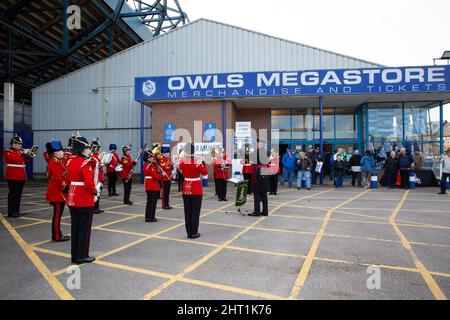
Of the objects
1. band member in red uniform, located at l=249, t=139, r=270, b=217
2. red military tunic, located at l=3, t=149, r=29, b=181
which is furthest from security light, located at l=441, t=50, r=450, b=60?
red military tunic, located at l=3, t=149, r=29, b=181

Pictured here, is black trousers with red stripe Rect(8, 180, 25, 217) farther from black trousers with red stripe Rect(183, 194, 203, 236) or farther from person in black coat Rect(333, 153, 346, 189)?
person in black coat Rect(333, 153, 346, 189)

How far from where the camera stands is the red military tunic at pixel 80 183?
452 centimetres

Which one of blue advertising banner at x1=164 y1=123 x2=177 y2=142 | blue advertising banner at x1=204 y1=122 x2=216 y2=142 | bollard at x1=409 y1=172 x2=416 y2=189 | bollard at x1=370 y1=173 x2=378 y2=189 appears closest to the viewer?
bollard at x1=409 y1=172 x2=416 y2=189

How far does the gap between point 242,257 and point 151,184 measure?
12.2ft

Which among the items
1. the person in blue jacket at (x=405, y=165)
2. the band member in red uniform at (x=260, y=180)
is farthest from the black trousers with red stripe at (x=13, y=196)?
the person in blue jacket at (x=405, y=165)

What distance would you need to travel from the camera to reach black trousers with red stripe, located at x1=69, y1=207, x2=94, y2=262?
4512mm

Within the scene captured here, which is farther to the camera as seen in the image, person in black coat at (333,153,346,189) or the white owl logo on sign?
the white owl logo on sign

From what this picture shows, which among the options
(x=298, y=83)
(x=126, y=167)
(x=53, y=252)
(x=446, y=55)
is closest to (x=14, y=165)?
(x=126, y=167)

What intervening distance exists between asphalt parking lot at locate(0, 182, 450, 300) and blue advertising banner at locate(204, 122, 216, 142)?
886cm

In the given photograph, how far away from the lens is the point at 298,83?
15094mm

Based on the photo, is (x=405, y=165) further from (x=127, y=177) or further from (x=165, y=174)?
(x=127, y=177)

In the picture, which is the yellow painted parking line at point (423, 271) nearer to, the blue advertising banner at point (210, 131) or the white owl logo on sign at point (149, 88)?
the blue advertising banner at point (210, 131)
